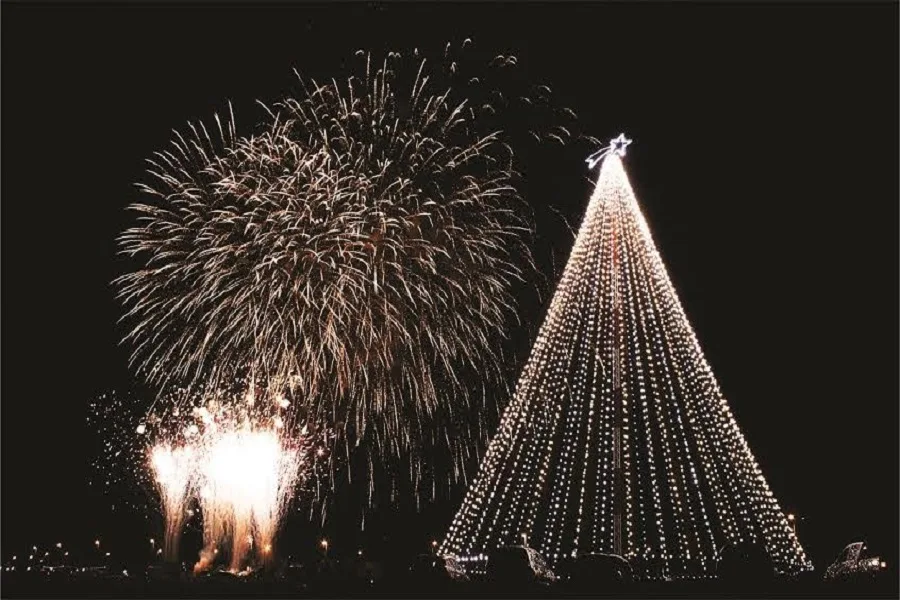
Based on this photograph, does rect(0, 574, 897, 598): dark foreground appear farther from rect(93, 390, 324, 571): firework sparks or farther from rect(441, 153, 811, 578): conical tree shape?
rect(93, 390, 324, 571): firework sparks

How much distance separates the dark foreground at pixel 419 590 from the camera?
54.3 ft

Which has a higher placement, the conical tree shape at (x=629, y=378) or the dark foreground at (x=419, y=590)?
the conical tree shape at (x=629, y=378)

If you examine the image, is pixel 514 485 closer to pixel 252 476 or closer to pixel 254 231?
pixel 252 476

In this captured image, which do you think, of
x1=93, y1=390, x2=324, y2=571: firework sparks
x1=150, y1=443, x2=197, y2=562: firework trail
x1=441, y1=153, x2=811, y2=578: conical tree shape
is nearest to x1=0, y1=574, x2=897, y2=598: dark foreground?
x1=441, y1=153, x2=811, y2=578: conical tree shape

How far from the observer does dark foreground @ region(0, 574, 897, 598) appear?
54.3 ft

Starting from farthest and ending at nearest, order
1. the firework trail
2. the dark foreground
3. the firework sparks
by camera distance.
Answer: the firework trail < the firework sparks < the dark foreground

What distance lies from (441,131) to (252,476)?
1034 cm

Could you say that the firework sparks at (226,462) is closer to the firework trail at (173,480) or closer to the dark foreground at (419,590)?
the firework trail at (173,480)

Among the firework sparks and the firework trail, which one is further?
the firework trail

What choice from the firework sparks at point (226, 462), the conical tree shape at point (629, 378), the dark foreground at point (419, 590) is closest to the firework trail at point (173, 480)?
the firework sparks at point (226, 462)

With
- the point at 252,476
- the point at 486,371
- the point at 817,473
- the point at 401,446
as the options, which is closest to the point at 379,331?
the point at 486,371

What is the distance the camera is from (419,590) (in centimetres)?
1717

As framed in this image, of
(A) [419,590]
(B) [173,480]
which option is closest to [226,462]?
(B) [173,480]

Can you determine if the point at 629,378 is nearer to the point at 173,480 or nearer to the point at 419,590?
the point at 419,590
